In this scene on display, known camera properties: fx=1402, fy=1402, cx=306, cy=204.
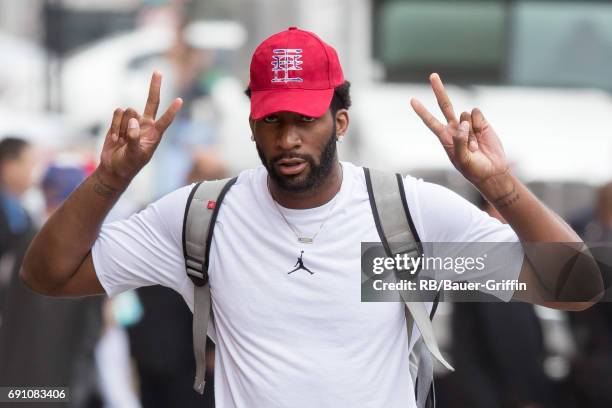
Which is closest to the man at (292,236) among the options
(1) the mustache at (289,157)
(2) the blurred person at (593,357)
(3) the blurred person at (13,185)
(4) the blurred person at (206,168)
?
(1) the mustache at (289,157)

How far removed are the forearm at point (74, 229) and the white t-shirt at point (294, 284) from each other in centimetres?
8

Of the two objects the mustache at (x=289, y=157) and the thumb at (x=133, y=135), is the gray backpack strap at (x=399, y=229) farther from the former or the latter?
the thumb at (x=133, y=135)

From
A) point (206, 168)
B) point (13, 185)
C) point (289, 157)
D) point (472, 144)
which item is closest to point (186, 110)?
point (13, 185)

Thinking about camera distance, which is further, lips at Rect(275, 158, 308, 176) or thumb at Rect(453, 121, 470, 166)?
lips at Rect(275, 158, 308, 176)

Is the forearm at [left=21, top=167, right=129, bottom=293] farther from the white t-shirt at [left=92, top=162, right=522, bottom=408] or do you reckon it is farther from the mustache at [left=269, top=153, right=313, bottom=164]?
the mustache at [left=269, top=153, right=313, bottom=164]

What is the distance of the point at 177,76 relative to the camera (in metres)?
13.7

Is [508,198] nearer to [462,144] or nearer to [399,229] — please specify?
[462,144]

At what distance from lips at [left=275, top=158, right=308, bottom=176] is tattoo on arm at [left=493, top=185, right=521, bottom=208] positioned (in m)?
0.54

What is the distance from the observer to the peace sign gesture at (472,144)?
12.3ft

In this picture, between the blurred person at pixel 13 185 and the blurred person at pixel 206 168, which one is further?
the blurred person at pixel 13 185

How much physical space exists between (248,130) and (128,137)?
9.09m

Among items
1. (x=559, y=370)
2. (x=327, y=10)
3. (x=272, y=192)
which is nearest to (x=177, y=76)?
(x=327, y=10)

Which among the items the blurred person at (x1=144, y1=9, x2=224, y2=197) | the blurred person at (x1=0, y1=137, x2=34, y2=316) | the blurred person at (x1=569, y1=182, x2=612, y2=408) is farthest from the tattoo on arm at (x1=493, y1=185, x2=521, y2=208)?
the blurred person at (x1=144, y1=9, x2=224, y2=197)

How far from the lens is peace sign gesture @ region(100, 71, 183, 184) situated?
387 centimetres
